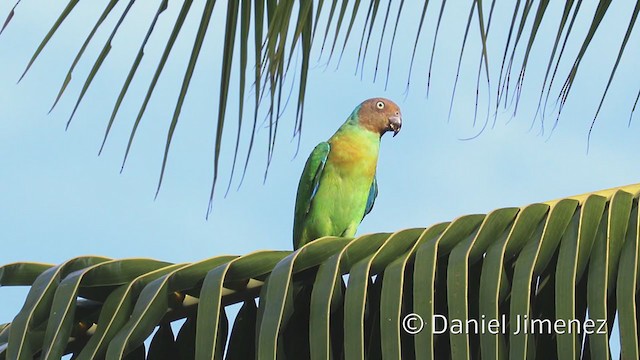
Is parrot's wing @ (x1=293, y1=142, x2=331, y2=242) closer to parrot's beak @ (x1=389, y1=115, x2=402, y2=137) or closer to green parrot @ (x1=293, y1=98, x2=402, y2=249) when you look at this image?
green parrot @ (x1=293, y1=98, x2=402, y2=249)

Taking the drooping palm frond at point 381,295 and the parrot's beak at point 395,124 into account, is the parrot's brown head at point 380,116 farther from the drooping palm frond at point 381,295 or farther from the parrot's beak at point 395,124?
the drooping palm frond at point 381,295

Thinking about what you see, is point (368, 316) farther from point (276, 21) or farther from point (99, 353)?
point (276, 21)

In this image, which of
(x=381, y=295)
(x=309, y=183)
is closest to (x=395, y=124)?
(x=309, y=183)

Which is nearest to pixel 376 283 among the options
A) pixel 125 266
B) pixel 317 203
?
pixel 125 266

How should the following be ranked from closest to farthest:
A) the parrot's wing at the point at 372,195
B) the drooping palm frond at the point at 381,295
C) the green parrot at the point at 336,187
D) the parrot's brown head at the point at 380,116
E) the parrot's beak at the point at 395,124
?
the drooping palm frond at the point at 381,295 → the green parrot at the point at 336,187 → the parrot's wing at the point at 372,195 → the parrot's brown head at the point at 380,116 → the parrot's beak at the point at 395,124

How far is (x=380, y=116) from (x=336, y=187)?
83 centimetres

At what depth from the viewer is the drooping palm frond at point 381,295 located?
147 centimetres

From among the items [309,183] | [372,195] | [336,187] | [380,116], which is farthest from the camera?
[380,116]

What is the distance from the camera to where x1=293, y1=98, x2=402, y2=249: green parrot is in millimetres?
4930

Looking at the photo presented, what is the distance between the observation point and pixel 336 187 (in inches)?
195

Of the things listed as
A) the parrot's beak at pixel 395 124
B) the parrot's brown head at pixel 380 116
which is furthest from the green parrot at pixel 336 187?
the parrot's beak at pixel 395 124

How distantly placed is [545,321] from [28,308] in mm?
910

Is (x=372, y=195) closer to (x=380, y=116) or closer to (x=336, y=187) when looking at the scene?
(x=336, y=187)

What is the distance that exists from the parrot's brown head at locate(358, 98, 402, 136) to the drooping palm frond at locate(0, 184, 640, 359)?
145 inches
